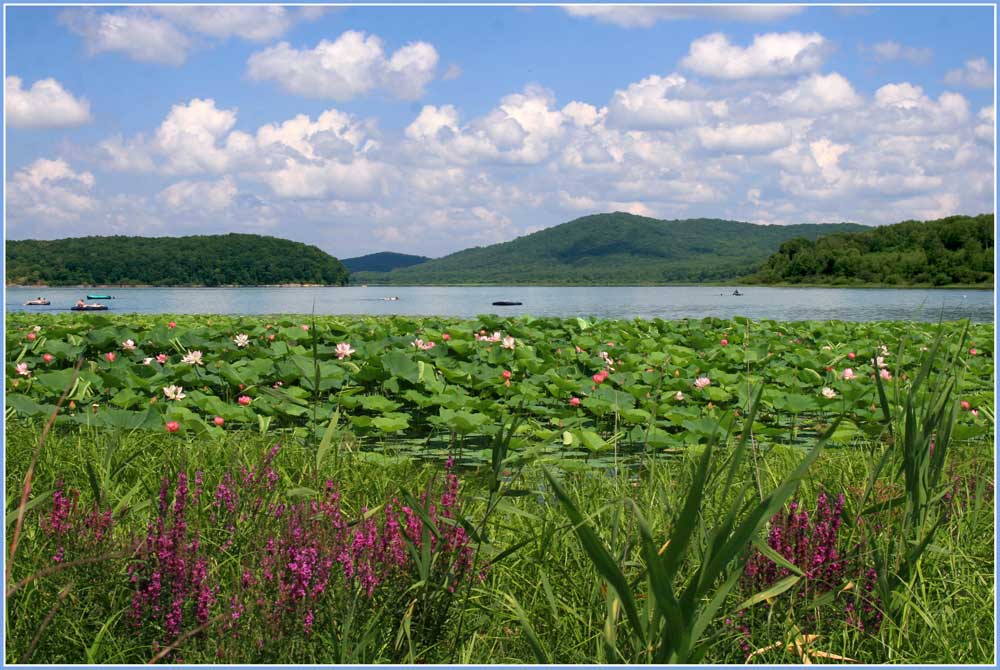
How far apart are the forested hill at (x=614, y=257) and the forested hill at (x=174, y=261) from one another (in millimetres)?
75188

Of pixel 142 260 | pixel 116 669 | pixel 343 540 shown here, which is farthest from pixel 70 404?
pixel 142 260

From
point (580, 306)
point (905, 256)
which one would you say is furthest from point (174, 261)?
point (905, 256)

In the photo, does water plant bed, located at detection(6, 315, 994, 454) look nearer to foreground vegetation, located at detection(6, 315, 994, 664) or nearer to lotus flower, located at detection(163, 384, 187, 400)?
lotus flower, located at detection(163, 384, 187, 400)

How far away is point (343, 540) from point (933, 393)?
1.68m

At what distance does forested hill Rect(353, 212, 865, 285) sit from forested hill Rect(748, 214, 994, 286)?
56940 mm

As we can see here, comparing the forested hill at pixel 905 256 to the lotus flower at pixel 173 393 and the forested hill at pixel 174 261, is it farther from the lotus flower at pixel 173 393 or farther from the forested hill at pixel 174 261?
the forested hill at pixel 174 261

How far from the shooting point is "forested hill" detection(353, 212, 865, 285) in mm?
110150

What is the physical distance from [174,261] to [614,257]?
134m

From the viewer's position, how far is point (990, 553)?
2662 millimetres

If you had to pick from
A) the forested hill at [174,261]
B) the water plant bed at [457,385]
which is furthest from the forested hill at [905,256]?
the forested hill at [174,261]

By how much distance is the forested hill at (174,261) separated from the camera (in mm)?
14484

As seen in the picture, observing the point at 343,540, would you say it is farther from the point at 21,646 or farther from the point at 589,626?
the point at 21,646

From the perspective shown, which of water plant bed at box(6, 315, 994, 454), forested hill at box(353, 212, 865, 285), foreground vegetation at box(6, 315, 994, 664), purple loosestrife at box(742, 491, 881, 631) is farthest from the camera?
forested hill at box(353, 212, 865, 285)

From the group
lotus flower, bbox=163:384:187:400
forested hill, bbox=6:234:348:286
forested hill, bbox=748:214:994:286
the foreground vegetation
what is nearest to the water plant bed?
lotus flower, bbox=163:384:187:400
